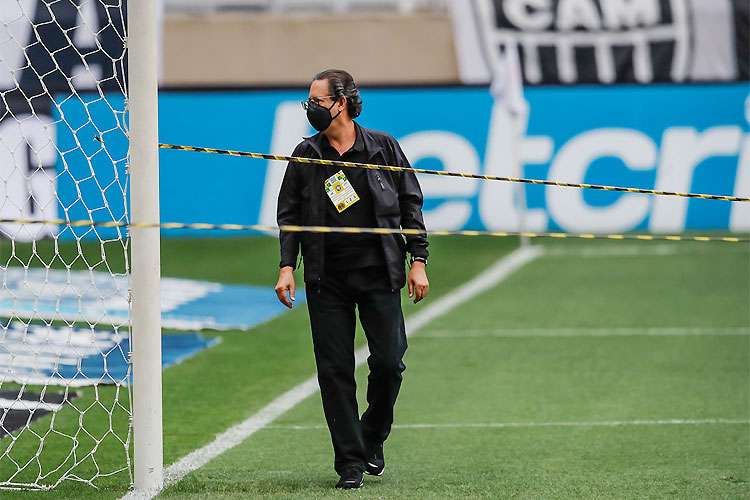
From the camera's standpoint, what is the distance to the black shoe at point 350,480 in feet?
22.4

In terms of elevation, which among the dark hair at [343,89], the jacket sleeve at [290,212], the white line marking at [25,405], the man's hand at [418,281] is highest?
the dark hair at [343,89]

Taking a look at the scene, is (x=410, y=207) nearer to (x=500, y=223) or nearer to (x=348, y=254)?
(x=348, y=254)

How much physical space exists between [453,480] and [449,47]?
19.6m

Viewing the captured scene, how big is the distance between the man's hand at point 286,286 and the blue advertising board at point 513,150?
594 inches

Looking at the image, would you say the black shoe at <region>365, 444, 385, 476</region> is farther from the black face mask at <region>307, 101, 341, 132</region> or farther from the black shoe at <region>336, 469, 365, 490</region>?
the black face mask at <region>307, 101, 341, 132</region>

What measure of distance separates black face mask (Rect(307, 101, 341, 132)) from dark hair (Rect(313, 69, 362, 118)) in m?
0.09

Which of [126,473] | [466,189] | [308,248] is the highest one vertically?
[308,248]

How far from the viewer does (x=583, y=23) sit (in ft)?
80.7

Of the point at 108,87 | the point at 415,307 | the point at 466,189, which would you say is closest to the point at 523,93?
the point at 466,189

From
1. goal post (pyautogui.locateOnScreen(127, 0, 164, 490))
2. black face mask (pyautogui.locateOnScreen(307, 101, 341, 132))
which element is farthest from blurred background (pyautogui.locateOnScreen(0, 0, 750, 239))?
goal post (pyautogui.locateOnScreen(127, 0, 164, 490))

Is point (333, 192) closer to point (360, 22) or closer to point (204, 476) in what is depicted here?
point (204, 476)

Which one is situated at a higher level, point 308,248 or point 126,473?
point 308,248

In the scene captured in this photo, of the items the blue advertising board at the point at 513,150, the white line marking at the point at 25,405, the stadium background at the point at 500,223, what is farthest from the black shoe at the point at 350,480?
the blue advertising board at the point at 513,150

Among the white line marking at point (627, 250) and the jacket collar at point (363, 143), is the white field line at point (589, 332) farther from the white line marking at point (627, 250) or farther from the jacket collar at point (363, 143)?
the white line marking at point (627, 250)
